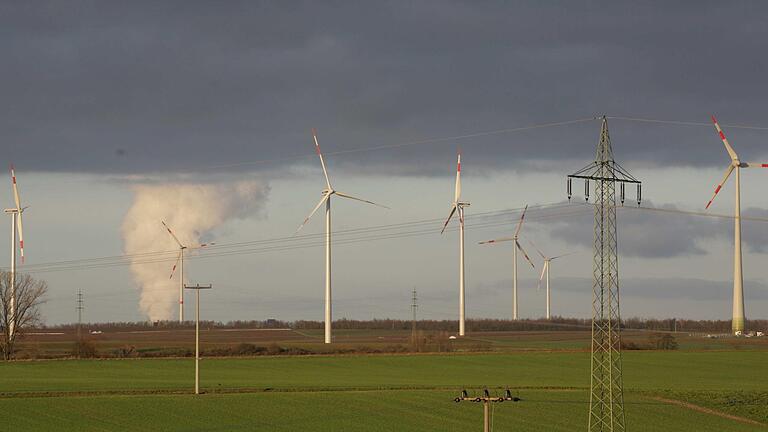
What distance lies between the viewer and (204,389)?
92938 millimetres

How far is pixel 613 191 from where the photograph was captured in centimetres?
5459

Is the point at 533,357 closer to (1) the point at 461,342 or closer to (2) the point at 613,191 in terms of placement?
(1) the point at 461,342

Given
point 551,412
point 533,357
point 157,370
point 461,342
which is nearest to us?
point 551,412

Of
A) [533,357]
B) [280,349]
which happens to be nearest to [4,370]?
[280,349]

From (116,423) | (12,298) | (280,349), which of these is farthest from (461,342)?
(116,423)

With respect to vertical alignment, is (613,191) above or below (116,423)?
above

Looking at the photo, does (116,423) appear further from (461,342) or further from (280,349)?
(461,342)

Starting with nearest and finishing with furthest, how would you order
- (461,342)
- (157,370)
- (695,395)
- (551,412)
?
1. (551,412)
2. (695,395)
3. (157,370)
4. (461,342)

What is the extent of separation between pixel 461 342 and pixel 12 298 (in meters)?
61.7

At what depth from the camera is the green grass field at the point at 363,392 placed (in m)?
74.2

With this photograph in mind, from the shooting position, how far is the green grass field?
243 ft

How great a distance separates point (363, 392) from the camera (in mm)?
91375

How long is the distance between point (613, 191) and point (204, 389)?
47.6 m

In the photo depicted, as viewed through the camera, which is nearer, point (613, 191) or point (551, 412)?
point (613, 191)
